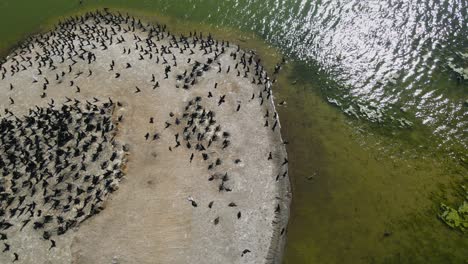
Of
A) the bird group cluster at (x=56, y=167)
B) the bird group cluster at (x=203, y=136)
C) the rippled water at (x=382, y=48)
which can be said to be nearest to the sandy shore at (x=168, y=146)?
the bird group cluster at (x=203, y=136)

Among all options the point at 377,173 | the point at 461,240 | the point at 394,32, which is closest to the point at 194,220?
the point at 377,173

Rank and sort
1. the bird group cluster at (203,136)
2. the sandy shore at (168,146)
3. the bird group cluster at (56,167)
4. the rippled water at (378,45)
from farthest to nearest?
the rippled water at (378,45)
the bird group cluster at (203,136)
the bird group cluster at (56,167)
the sandy shore at (168,146)

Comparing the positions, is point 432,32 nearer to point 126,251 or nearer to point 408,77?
point 408,77

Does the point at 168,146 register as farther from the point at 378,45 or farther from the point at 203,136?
the point at 378,45

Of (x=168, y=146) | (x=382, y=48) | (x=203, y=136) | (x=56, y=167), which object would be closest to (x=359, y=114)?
(x=382, y=48)

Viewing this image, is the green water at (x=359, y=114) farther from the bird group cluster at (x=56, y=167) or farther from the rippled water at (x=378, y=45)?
the bird group cluster at (x=56, y=167)

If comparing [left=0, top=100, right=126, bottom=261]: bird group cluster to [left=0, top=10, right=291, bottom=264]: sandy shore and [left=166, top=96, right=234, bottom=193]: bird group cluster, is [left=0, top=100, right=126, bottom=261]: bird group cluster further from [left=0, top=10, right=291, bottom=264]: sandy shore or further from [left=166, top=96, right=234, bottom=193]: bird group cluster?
[left=166, top=96, right=234, bottom=193]: bird group cluster

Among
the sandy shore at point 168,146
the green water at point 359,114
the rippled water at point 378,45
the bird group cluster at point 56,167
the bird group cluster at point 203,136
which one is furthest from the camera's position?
the rippled water at point 378,45
